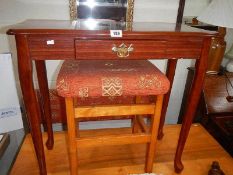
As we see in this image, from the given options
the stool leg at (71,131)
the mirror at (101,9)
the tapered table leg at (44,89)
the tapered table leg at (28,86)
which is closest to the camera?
the tapered table leg at (28,86)

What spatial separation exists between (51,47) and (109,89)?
0.24 m

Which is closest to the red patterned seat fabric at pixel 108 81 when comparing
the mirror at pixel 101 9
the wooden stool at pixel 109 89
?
the wooden stool at pixel 109 89

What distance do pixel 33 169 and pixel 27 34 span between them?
675mm

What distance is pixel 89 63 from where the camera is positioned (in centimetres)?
90

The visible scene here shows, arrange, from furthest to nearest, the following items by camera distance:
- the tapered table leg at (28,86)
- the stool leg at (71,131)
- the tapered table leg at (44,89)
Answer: the tapered table leg at (44,89), the stool leg at (71,131), the tapered table leg at (28,86)

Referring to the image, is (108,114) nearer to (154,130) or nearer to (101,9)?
(154,130)

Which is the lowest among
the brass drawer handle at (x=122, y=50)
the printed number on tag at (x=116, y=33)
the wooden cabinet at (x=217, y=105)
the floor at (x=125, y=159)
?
the floor at (x=125, y=159)

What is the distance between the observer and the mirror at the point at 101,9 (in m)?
1.14

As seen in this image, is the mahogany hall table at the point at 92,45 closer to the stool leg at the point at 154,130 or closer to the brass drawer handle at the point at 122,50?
the brass drawer handle at the point at 122,50

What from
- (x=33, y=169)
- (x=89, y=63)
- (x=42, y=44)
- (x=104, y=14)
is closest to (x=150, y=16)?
(x=104, y=14)

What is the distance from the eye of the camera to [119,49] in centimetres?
72

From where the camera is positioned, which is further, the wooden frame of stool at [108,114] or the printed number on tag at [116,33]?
the wooden frame of stool at [108,114]

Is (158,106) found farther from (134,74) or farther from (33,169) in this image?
(33,169)

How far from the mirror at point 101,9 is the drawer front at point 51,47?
527 millimetres
